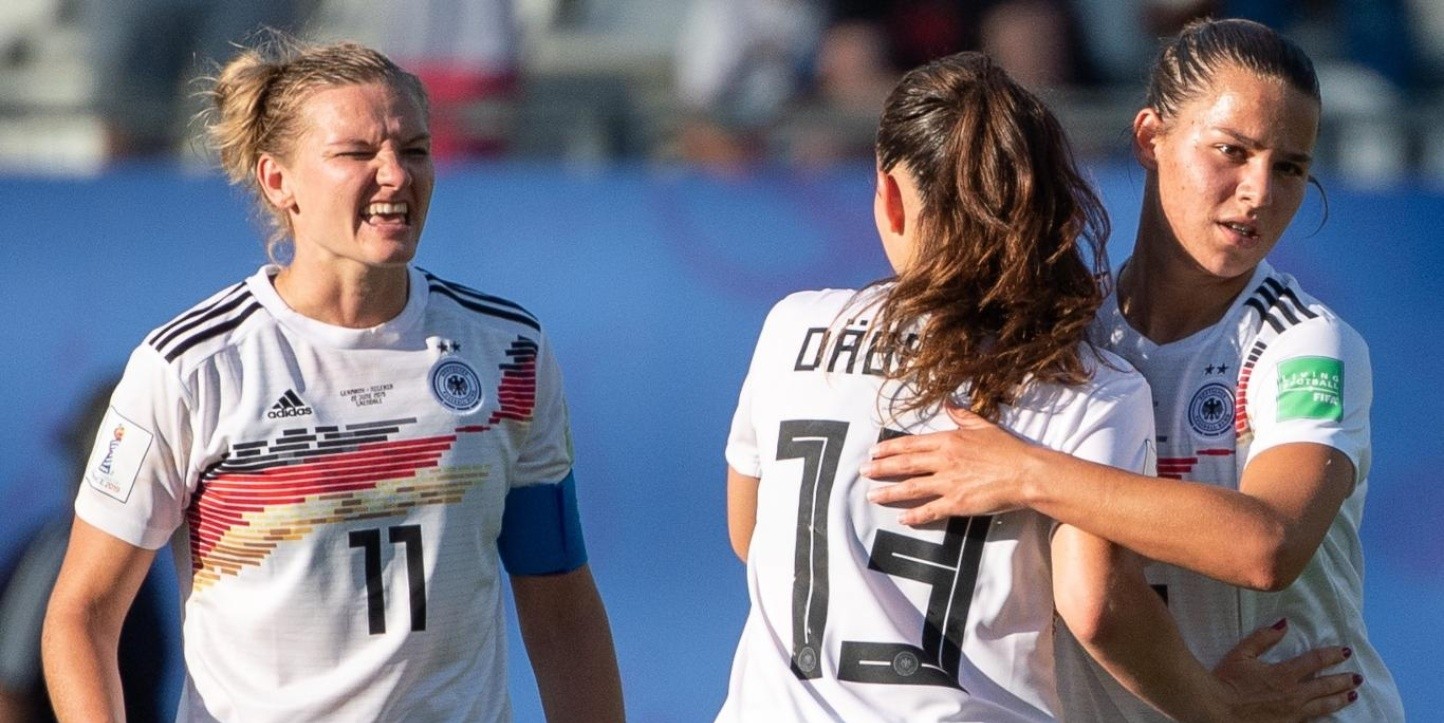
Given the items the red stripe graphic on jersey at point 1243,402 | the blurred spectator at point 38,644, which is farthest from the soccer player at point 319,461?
the blurred spectator at point 38,644

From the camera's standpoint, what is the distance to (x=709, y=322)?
508 cm

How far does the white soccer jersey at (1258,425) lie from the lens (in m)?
2.48

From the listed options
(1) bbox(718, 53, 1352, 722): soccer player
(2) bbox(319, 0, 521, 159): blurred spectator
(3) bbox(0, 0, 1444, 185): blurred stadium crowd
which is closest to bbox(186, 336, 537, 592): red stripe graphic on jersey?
(1) bbox(718, 53, 1352, 722): soccer player

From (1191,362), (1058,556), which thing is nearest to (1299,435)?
(1191,362)

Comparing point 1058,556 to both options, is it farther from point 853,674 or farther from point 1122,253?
point 1122,253

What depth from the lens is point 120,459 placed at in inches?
104

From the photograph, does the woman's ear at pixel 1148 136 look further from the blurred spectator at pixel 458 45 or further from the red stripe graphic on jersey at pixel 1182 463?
the blurred spectator at pixel 458 45

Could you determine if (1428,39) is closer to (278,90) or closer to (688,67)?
(688,67)

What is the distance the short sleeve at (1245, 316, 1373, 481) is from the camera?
242cm

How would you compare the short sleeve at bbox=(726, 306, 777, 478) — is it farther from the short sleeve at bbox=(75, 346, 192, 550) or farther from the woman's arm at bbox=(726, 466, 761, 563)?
the short sleeve at bbox=(75, 346, 192, 550)

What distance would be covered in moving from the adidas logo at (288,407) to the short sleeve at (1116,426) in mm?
1143

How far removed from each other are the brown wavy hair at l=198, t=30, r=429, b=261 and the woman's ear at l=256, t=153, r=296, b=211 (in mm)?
15

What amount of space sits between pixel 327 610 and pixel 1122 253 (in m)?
2.92

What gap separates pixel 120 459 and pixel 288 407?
0.25 meters
